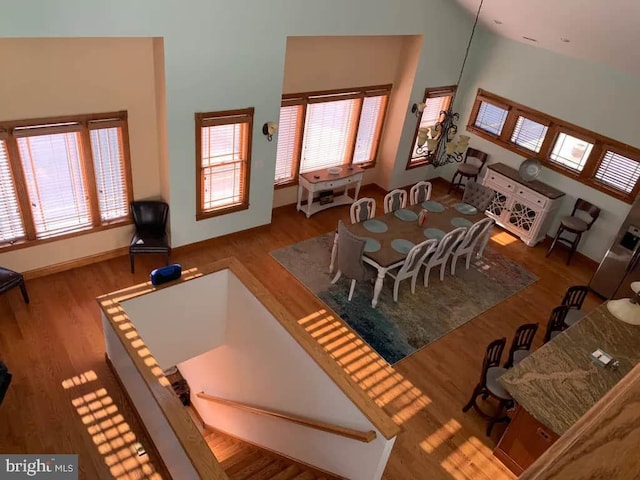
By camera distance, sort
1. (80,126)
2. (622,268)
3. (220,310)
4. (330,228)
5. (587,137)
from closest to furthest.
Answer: (80,126), (220,310), (622,268), (587,137), (330,228)

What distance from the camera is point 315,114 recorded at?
27.0 feet

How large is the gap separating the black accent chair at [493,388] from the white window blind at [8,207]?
5.77 meters

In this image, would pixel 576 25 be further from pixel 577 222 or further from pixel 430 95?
pixel 577 222

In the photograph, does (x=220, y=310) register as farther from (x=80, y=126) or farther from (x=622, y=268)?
(x=622, y=268)

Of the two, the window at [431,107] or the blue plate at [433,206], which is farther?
the window at [431,107]

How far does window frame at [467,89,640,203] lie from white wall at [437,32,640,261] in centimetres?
8

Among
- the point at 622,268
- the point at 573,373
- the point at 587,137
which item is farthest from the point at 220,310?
the point at 587,137

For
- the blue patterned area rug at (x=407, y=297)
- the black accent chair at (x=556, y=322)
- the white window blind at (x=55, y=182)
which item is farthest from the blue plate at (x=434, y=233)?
the white window blind at (x=55, y=182)

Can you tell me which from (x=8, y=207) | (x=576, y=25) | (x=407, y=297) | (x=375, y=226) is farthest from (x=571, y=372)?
(x=8, y=207)

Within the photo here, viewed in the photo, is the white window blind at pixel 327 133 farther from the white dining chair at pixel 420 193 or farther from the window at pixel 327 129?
the white dining chair at pixel 420 193

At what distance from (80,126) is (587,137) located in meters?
7.54

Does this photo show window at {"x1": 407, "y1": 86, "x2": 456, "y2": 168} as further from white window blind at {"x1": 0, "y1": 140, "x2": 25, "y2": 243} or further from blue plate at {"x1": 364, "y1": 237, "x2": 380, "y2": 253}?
white window blind at {"x1": 0, "y1": 140, "x2": 25, "y2": 243}

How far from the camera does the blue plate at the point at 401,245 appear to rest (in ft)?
22.5

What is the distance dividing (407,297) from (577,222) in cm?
334
